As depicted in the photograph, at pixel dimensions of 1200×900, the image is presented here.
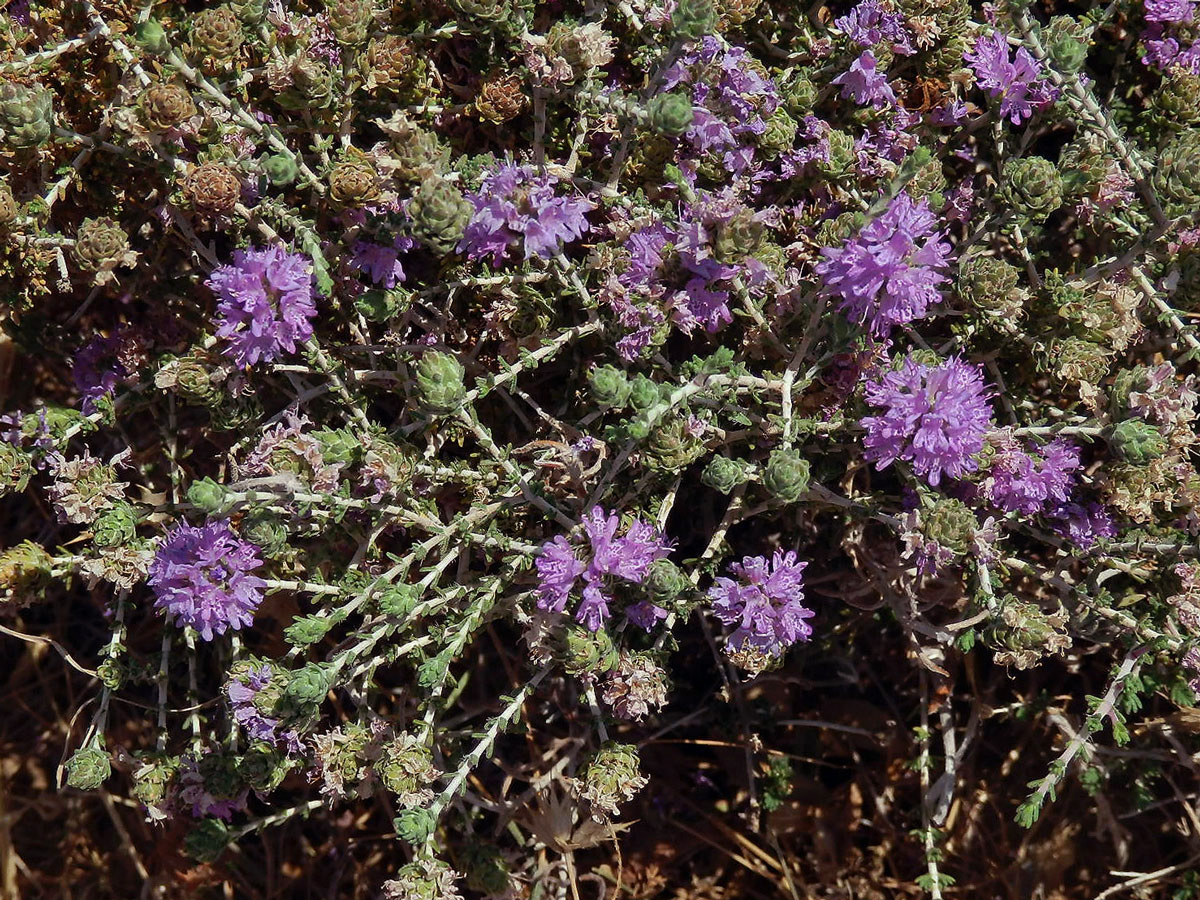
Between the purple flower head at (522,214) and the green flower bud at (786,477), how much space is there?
0.73 metres

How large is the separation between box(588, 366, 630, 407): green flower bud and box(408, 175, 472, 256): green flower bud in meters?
0.45

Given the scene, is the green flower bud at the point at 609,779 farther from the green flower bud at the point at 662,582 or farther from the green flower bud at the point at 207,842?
the green flower bud at the point at 207,842

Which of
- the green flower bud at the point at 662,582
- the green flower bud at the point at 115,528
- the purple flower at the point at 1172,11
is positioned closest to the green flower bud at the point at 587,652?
the green flower bud at the point at 662,582

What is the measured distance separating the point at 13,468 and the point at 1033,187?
264 cm

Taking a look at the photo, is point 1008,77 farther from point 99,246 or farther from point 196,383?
point 99,246

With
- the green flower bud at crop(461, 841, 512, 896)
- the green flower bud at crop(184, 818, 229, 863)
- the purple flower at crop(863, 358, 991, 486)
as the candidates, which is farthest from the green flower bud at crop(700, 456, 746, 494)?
the green flower bud at crop(184, 818, 229, 863)

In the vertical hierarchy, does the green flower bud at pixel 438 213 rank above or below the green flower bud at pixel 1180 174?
below

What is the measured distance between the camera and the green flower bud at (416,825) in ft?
8.17

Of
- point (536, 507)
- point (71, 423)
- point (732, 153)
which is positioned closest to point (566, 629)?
point (536, 507)

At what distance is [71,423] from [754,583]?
1.88 meters

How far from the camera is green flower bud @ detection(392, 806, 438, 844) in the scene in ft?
8.17

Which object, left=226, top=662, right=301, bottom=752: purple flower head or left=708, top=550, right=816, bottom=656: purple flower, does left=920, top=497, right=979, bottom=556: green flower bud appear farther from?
left=226, top=662, right=301, bottom=752: purple flower head

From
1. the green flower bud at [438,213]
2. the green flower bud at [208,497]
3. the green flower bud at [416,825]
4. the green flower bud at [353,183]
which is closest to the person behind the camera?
the green flower bud at [208,497]

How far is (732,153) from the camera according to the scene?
278 cm
